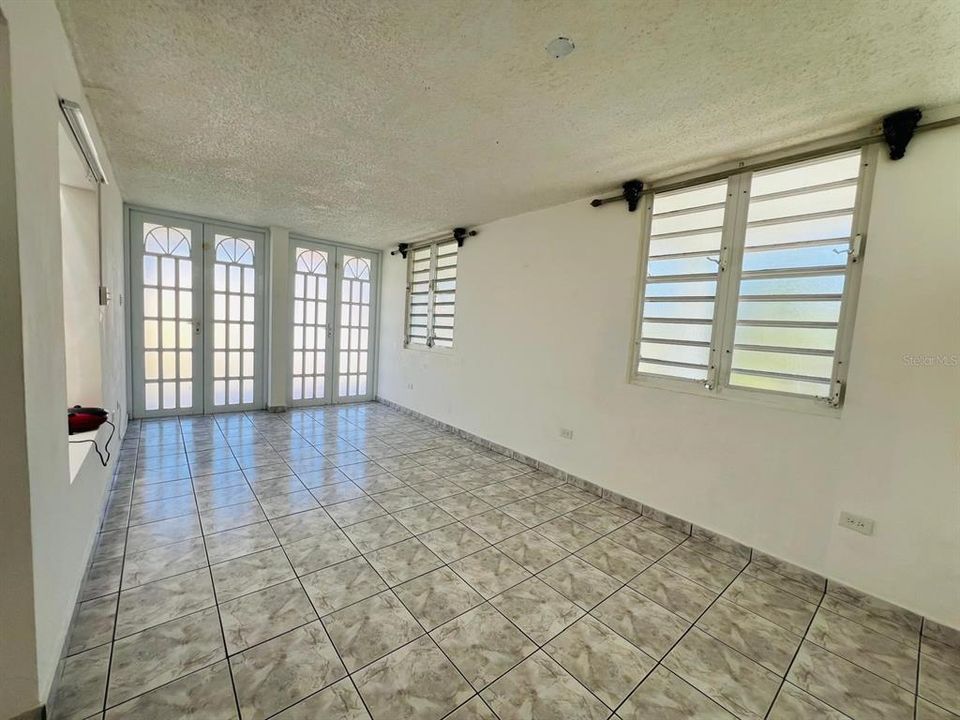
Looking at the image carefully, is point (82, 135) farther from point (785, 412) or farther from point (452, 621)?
point (785, 412)

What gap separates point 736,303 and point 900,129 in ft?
3.28

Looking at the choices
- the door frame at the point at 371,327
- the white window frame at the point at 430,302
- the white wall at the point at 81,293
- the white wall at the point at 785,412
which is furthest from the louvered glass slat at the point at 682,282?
the door frame at the point at 371,327

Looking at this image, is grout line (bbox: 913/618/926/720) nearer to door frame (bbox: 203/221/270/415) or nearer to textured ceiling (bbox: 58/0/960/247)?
textured ceiling (bbox: 58/0/960/247)

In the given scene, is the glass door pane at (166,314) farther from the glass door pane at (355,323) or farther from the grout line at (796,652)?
the grout line at (796,652)

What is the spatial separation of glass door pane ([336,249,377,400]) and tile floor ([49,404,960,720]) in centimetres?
318

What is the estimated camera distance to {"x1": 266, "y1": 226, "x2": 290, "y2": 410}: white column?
4902 mm

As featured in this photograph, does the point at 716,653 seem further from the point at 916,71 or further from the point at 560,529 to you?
the point at 916,71

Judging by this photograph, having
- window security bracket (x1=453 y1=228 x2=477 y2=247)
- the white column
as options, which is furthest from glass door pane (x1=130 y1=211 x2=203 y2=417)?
window security bracket (x1=453 y1=228 x2=477 y2=247)

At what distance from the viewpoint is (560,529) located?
8.30 feet

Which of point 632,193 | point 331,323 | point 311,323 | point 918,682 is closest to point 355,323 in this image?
point 331,323

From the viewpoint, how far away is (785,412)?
2.17m

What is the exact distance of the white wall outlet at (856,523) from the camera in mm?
1919

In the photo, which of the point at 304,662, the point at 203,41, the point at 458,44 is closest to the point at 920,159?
the point at 458,44

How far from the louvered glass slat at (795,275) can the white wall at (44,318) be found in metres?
3.17
